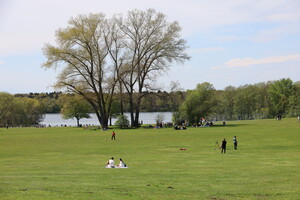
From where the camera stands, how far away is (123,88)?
86375mm

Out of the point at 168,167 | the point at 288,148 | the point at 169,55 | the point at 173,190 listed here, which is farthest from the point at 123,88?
the point at 173,190

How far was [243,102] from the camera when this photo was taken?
145000 millimetres

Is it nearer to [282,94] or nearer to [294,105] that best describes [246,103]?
[282,94]

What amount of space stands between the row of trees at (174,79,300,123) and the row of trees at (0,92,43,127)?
2571 inches

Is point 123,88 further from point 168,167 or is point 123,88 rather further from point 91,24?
point 168,167

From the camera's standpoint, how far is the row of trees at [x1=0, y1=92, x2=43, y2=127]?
128 m

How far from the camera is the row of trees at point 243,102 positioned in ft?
284

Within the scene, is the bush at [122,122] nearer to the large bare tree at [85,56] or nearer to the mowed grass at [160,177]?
the large bare tree at [85,56]

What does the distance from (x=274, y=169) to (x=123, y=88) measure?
212ft

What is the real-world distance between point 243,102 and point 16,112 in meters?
82.8

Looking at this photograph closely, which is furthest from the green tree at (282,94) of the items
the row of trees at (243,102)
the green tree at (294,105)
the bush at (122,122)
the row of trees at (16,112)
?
the row of trees at (16,112)

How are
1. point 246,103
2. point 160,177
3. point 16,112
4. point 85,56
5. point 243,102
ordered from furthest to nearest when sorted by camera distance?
point 246,103 < point 243,102 < point 16,112 < point 85,56 < point 160,177

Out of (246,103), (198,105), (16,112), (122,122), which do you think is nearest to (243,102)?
(246,103)

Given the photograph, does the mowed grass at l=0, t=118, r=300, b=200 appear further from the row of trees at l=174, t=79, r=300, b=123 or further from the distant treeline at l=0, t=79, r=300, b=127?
the row of trees at l=174, t=79, r=300, b=123
